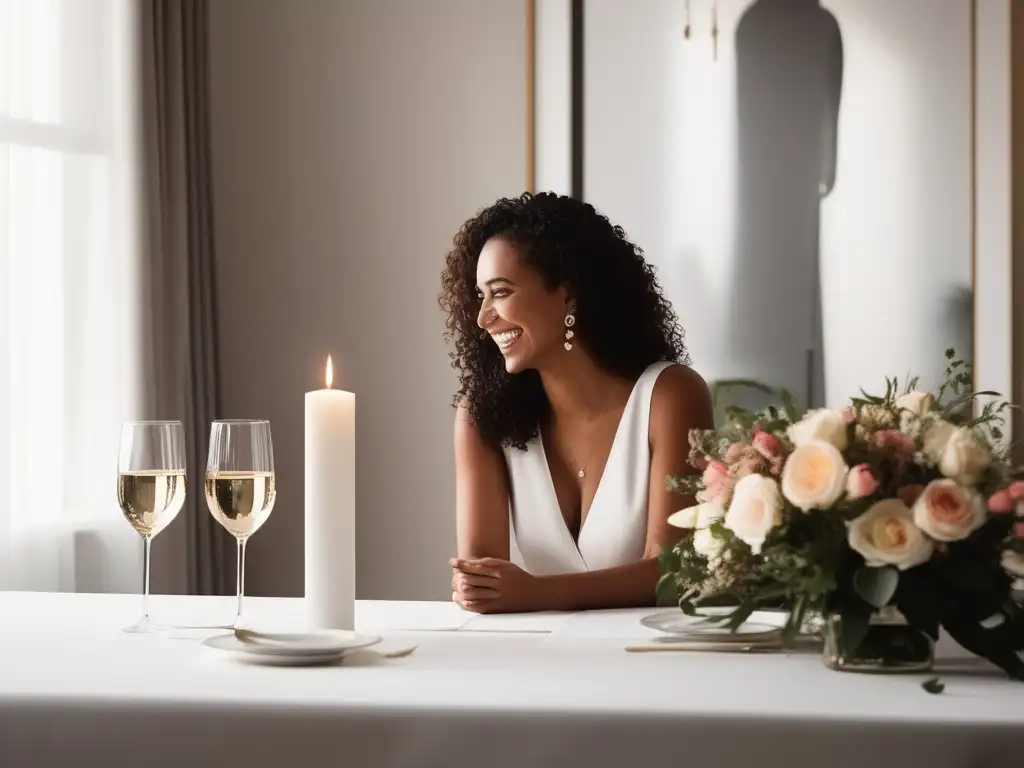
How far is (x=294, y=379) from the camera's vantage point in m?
3.76

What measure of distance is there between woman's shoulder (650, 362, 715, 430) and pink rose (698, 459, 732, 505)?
102cm

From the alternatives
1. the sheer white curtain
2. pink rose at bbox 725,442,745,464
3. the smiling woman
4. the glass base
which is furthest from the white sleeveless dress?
the sheer white curtain

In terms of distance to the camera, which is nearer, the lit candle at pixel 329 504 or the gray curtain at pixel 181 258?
the lit candle at pixel 329 504

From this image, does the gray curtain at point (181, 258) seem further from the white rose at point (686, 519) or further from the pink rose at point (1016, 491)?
the pink rose at point (1016, 491)

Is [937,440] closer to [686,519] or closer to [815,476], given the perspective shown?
[815,476]

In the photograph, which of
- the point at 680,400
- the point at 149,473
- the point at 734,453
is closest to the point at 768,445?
the point at 734,453

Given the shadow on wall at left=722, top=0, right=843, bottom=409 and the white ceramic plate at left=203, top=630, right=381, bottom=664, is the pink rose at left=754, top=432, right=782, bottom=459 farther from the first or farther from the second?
the shadow on wall at left=722, top=0, right=843, bottom=409


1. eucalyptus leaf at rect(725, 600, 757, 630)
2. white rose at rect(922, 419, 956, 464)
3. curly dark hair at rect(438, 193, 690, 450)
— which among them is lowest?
eucalyptus leaf at rect(725, 600, 757, 630)

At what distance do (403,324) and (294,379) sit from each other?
1.26ft

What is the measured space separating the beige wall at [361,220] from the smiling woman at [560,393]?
117 cm

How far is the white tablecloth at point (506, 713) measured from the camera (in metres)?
1.00

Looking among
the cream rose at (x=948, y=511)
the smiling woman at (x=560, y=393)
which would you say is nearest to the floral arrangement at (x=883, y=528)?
the cream rose at (x=948, y=511)

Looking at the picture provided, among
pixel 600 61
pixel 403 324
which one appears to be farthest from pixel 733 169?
pixel 403 324

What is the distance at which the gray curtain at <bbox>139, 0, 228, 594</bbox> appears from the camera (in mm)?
3314
